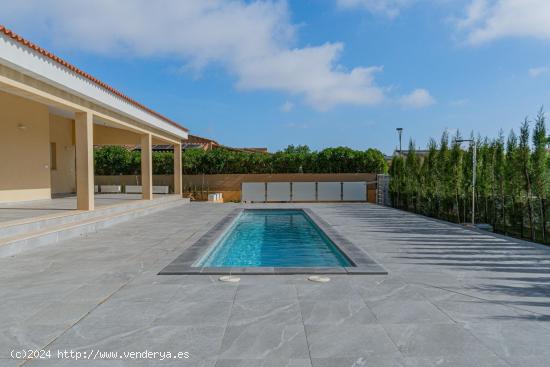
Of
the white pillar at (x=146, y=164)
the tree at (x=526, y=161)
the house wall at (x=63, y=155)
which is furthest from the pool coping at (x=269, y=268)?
the house wall at (x=63, y=155)

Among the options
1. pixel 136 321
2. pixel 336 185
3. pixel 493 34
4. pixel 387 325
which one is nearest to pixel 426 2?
pixel 493 34

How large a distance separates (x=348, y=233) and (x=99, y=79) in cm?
821

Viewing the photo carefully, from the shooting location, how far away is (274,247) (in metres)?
9.05

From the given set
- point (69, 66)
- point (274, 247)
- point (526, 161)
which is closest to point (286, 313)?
point (274, 247)

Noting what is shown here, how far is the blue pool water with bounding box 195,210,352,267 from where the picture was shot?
23.5ft

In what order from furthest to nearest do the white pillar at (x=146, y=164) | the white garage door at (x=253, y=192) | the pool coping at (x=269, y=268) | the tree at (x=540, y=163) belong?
the white garage door at (x=253, y=192) → the white pillar at (x=146, y=164) → the tree at (x=540, y=163) → the pool coping at (x=269, y=268)

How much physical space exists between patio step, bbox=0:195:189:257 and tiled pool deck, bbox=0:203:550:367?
543mm

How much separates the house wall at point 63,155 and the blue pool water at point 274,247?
31.2 feet

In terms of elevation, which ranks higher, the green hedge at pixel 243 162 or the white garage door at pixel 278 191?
the green hedge at pixel 243 162

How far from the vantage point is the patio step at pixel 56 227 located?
7.04m

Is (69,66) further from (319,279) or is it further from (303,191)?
(303,191)

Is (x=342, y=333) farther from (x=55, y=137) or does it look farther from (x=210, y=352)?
(x=55, y=137)

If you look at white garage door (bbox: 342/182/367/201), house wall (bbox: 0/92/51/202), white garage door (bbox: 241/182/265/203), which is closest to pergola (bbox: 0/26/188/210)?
house wall (bbox: 0/92/51/202)

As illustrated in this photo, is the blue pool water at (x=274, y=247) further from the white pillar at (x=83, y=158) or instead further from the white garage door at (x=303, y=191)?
the white garage door at (x=303, y=191)
